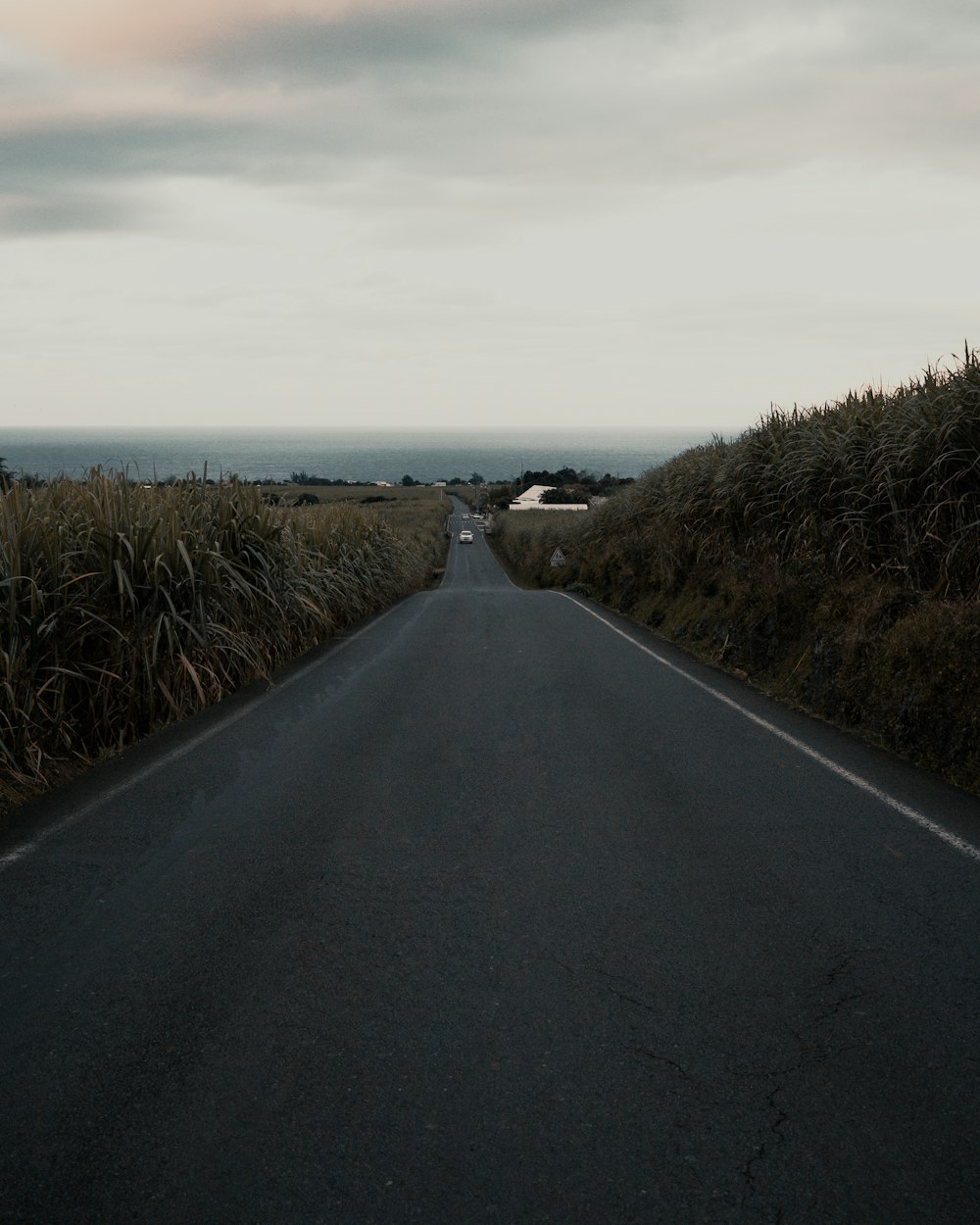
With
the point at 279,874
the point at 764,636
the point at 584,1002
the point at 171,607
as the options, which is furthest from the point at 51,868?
the point at 764,636

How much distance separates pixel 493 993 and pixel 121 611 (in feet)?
19.7

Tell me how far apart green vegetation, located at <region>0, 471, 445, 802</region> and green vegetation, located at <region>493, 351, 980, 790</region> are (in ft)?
19.3

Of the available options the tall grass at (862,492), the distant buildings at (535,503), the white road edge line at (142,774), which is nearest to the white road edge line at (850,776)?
the tall grass at (862,492)

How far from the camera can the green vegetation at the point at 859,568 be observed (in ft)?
25.5

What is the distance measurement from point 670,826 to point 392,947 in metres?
2.12

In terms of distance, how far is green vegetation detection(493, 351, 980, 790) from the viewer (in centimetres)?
776

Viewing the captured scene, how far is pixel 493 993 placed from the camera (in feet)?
12.2

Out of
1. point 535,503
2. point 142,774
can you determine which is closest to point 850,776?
point 142,774

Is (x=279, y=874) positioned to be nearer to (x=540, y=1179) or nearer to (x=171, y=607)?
(x=540, y=1179)

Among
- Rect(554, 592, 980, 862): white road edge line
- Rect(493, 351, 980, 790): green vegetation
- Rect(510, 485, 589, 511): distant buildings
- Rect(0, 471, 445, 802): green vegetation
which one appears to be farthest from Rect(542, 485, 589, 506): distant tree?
Rect(554, 592, 980, 862): white road edge line

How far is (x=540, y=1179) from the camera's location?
8.80ft

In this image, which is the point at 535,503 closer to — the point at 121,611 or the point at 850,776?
the point at 121,611

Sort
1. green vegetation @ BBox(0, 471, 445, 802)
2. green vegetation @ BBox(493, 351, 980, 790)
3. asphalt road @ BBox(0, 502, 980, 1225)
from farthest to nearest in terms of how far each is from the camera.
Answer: green vegetation @ BBox(493, 351, 980, 790) → green vegetation @ BBox(0, 471, 445, 802) → asphalt road @ BBox(0, 502, 980, 1225)

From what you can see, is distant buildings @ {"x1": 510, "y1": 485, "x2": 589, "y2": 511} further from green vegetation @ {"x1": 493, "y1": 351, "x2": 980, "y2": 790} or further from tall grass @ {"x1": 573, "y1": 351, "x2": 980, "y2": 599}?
green vegetation @ {"x1": 493, "y1": 351, "x2": 980, "y2": 790}
